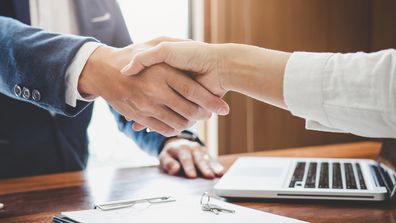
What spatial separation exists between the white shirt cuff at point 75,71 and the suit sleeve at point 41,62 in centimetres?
1

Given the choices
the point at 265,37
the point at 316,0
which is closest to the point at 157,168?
the point at 265,37

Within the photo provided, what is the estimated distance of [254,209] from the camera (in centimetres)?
104

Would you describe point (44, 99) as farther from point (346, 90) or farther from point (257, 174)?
point (346, 90)

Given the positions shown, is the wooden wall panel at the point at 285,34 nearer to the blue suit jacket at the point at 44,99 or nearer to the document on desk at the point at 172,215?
the blue suit jacket at the point at 44,99

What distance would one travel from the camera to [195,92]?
1.29m

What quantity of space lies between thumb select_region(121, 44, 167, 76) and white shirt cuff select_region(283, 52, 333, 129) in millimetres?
320

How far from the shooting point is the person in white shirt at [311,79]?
96cm

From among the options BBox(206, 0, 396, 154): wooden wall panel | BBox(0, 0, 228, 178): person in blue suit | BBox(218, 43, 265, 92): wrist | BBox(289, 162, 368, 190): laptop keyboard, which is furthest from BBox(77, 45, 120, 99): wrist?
BBox(206, 0, 396, 154): wooden wall panel

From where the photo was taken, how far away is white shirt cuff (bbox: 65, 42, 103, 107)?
128 centimetres

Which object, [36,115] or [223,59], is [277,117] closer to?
[36,115]

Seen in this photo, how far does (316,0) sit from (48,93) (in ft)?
5.62

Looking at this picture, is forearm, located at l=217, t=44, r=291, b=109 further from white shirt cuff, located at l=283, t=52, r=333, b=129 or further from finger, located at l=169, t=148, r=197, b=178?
finger, located at l=169, t=148, r=197, b=178

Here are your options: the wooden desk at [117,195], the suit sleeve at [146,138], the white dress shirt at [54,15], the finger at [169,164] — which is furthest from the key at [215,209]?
the white dress shirt at [54,15]

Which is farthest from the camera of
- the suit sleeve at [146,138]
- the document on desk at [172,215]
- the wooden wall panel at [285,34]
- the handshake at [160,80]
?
the wooden wall panel at [285,34]
